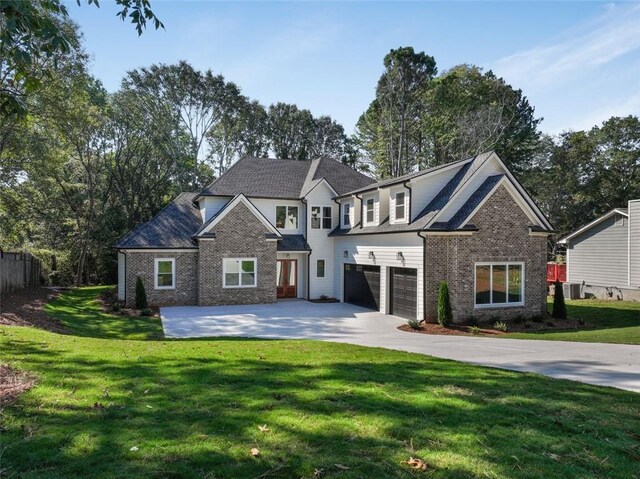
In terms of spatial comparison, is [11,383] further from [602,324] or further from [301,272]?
[602,324]

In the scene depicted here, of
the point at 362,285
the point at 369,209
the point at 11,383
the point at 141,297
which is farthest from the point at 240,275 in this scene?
the point at 11,383

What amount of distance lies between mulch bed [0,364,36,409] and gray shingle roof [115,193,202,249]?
46.8ft

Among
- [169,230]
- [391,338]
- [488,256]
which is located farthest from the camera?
[169,230]

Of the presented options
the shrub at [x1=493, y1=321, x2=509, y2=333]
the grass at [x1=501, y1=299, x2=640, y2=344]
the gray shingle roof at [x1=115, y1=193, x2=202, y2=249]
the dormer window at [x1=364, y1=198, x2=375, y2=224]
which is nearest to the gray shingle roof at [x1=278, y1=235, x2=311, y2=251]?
the dormer window at [x1=364, y1=198, x2=375, y2=224]

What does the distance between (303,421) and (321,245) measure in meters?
19.8

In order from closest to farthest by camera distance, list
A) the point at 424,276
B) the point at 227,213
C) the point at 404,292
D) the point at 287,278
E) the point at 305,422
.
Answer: the point at 305,422, the point at 424,276, the point at 404,292, the point at 227,213, the point at 287,278

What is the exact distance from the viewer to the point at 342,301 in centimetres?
2344

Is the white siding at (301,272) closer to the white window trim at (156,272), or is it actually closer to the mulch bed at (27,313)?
the white window trim at (156,272)

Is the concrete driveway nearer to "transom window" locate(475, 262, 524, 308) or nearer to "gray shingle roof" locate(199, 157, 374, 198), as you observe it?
"transom window" locate(475, 262, 524, 308)

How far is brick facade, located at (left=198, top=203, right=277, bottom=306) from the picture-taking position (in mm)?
21000

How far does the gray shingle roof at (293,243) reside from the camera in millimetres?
23406

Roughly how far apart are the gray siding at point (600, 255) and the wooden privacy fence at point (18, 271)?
105ft

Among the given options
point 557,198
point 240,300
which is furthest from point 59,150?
point 557,198

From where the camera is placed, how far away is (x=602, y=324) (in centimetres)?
1686
